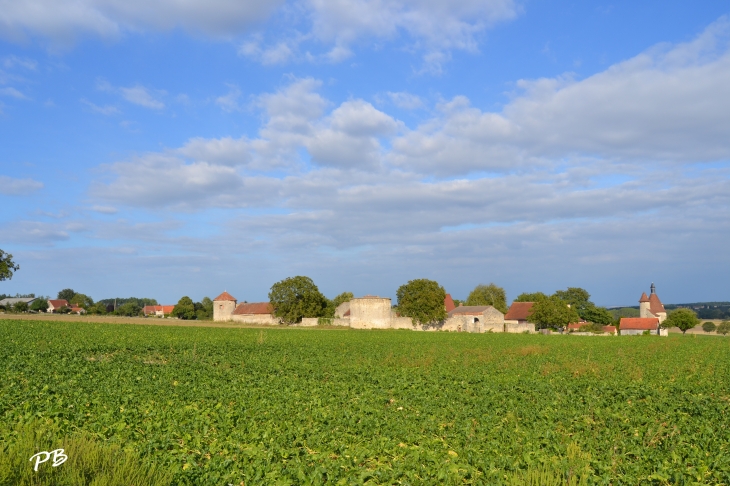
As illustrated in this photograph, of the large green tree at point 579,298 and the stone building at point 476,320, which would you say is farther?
the large green tree at point 579,298

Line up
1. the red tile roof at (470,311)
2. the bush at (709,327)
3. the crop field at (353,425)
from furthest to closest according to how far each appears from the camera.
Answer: the bush at (709,327) → the red tile roof at (470,311) → the crop field at (353,425)

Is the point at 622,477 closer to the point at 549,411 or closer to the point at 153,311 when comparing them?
the point at 549,411

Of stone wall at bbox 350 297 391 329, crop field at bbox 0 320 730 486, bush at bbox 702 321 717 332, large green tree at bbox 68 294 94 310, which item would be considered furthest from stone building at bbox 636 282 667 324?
large green tree at bbox 68 294 94 310

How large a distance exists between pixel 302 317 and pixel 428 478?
250 ft

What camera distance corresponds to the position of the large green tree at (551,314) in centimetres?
8250

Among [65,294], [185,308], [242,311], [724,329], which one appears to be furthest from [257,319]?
[65,294]

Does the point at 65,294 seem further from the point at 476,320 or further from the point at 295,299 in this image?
the point at 476,320

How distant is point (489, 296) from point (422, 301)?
144ft

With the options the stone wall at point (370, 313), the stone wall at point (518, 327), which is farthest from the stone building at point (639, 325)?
the stone wall at point (370, 313)

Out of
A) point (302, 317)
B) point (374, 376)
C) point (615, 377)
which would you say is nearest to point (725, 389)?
point (615, 377)

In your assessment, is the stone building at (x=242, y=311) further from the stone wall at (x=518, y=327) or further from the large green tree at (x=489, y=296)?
the large green tree at (x=489, y=296)

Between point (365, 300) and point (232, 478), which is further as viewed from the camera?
point (365, 300)

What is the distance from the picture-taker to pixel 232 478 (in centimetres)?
→ 825

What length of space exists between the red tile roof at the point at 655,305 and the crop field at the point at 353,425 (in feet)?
319
